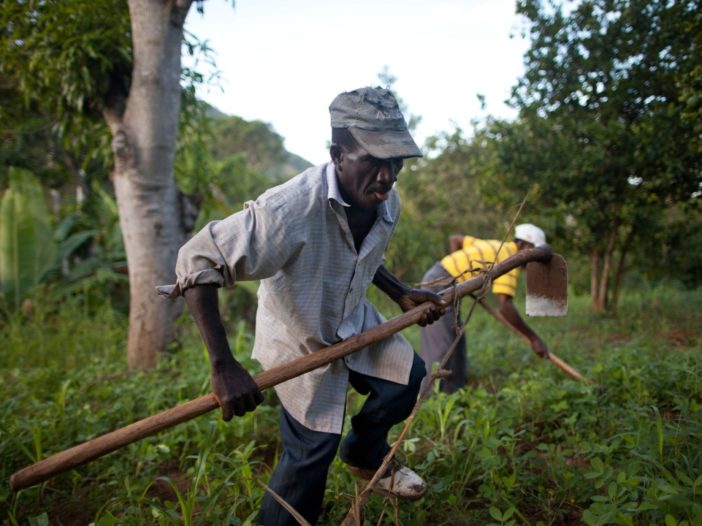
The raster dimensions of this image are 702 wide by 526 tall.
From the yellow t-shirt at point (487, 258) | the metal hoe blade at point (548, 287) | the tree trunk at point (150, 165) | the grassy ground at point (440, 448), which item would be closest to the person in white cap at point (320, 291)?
the grassy ground at point (440, 448)

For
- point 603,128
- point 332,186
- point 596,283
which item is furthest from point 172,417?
point 596,283

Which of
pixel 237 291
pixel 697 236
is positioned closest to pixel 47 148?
pixel 237 291

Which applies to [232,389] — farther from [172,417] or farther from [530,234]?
[530,234]

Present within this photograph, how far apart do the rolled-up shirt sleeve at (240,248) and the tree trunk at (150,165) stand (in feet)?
10.0

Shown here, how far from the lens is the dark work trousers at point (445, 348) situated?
422cm

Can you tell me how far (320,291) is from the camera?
194 centimetres

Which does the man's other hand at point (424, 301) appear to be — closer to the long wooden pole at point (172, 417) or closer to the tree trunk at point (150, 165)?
the long wooden pole at point (172, 417)

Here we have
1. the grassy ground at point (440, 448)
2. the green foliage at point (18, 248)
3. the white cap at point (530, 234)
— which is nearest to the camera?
the grassy ground at point (440, 448)

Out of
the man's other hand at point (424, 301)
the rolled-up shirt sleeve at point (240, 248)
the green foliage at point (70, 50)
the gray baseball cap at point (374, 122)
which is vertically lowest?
the man's other hand at point (424, 301)

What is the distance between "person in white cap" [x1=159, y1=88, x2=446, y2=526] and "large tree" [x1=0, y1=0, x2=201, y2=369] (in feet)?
9.26

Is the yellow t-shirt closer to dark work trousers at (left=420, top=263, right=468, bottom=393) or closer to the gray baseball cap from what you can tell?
dark work trousers at (left=420, top=263, right=468, bottom=393)

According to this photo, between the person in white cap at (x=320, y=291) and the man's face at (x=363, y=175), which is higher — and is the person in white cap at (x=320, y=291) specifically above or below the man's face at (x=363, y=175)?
below

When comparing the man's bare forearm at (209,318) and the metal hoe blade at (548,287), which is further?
the metal hoe blade at (548,287)

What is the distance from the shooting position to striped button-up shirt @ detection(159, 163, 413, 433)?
5.45 ft
